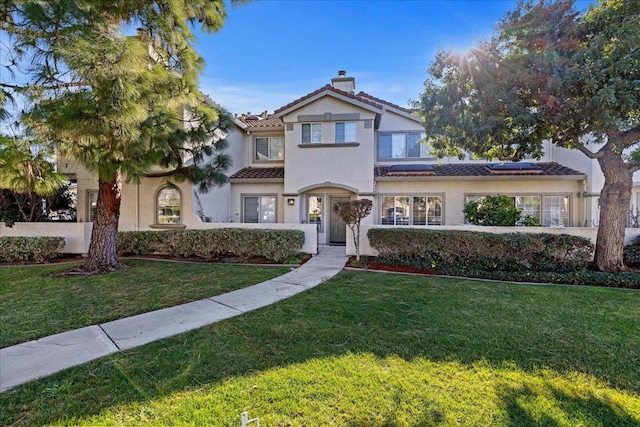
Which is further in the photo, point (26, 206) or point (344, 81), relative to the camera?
point (344, 81)

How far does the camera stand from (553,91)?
823 cm

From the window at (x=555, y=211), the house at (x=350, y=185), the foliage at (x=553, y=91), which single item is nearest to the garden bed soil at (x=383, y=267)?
the house at (x=350, y=185)

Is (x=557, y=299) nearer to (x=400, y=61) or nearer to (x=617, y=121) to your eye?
(x=617, y=121)

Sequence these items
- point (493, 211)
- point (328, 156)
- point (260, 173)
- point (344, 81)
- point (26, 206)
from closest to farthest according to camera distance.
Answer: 1. point (493, 211)
2. point (26, 206)
3. point (328, 156)
4. point (260, 173)
5. point (344, 81)

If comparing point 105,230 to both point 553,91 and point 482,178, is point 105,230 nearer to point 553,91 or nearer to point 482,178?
point 553,91

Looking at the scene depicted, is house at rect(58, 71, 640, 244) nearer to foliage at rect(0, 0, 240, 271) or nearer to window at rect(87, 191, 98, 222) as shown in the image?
window at rect(87, 191, 98, 222)

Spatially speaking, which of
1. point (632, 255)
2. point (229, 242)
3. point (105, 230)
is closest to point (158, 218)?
point (105, 230)

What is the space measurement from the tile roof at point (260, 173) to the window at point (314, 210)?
1.92m

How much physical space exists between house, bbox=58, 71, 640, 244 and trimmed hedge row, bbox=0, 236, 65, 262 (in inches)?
109

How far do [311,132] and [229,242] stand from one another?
6.72 meters

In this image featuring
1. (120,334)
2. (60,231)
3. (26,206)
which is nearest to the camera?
(120,334)

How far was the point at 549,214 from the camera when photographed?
14500mm

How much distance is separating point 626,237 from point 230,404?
45.1 ft

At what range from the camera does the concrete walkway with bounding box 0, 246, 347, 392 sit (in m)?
3.82
